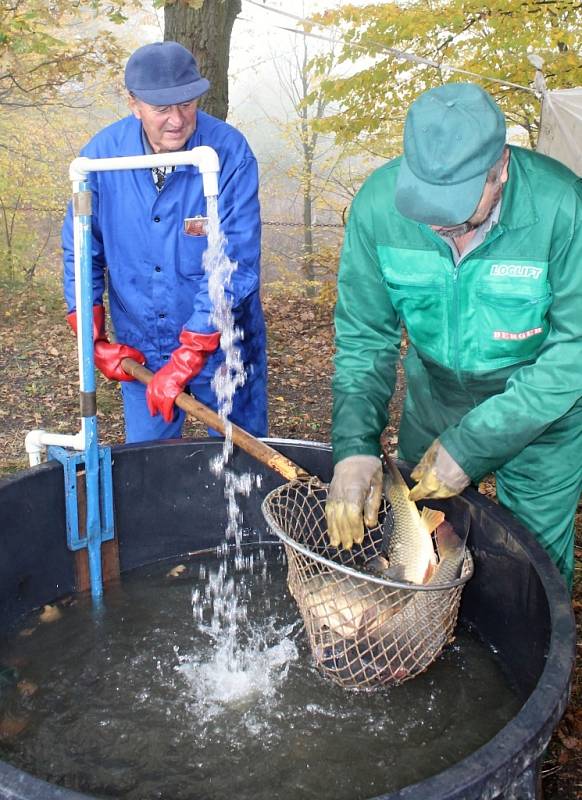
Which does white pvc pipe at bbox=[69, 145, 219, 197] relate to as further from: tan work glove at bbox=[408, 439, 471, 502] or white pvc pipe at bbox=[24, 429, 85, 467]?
tan work glove at bbox=[408, 439, 471, 502]

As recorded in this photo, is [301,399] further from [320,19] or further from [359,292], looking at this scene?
[359,292]

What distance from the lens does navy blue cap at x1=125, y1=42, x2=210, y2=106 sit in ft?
8.48

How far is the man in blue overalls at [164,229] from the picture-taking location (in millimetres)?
2658

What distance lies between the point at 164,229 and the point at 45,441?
927mm

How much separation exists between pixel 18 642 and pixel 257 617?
0.78m

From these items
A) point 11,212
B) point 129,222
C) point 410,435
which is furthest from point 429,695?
point 11,212

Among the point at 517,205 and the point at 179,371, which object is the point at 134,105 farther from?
the point at 517,205

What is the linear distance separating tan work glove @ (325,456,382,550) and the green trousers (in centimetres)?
42

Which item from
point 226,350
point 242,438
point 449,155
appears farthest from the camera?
point 226,350

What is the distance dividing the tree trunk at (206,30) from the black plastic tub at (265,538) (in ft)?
10.0

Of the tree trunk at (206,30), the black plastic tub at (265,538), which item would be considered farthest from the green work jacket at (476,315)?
the tree trunk at (206,30)

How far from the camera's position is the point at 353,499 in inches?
83.7

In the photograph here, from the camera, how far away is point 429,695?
2.14 metres

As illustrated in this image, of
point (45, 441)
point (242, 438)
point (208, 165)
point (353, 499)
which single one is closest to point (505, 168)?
point (208, 165)
